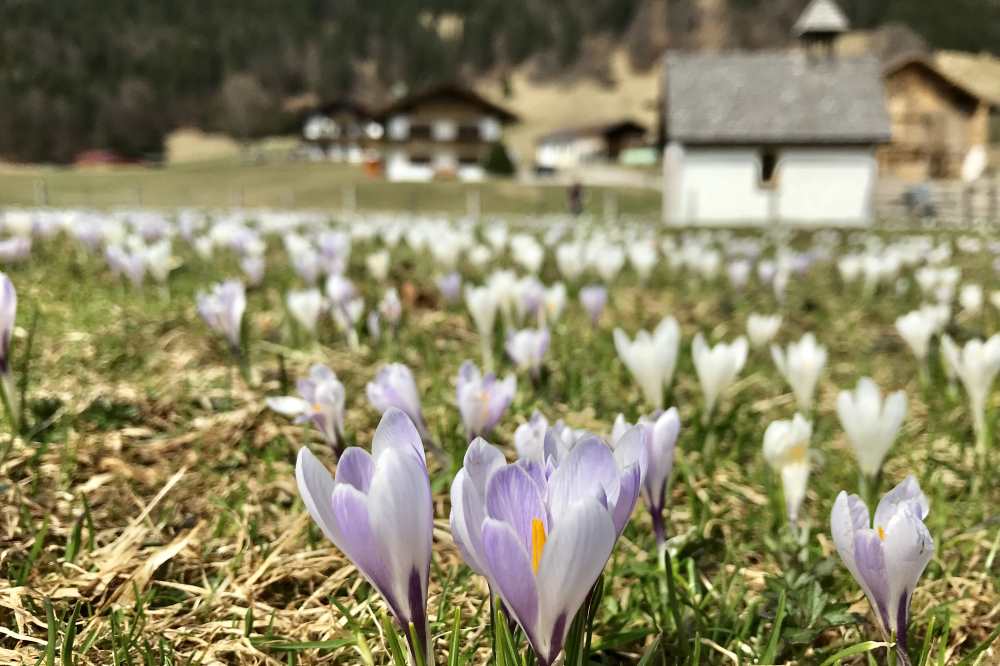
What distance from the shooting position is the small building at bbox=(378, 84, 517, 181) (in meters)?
71.6

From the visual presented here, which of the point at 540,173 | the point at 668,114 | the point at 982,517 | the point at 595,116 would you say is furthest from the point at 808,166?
the point at 595,116

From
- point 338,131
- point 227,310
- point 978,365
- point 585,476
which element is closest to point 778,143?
point 978,365

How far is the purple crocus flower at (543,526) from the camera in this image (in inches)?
34.8

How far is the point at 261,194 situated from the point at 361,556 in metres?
41.1

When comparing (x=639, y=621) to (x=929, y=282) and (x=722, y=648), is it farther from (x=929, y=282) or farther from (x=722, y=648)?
(x=929, y=282)

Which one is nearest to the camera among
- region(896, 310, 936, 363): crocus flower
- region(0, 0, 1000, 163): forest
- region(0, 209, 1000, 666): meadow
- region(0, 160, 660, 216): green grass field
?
region(0, 209, 1000, 666): meadow

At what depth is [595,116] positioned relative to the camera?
120812 mm

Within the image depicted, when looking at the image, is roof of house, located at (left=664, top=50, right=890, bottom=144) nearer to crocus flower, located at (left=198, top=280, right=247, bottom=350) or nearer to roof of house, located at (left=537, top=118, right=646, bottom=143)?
crocus flower, located at (left=198, top=280, right=247, bottom=350)

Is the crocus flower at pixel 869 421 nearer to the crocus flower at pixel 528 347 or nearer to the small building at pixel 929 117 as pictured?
the crocus flower at pixel 528 347

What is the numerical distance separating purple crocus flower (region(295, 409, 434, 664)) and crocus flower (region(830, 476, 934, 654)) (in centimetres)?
58

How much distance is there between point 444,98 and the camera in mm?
72438

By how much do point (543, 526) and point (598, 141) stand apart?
9379cm

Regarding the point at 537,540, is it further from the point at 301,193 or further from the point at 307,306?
the point at 301,193

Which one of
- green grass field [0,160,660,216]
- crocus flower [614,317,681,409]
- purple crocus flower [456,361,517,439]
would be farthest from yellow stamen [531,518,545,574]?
green grass field [0,160,660,216]
